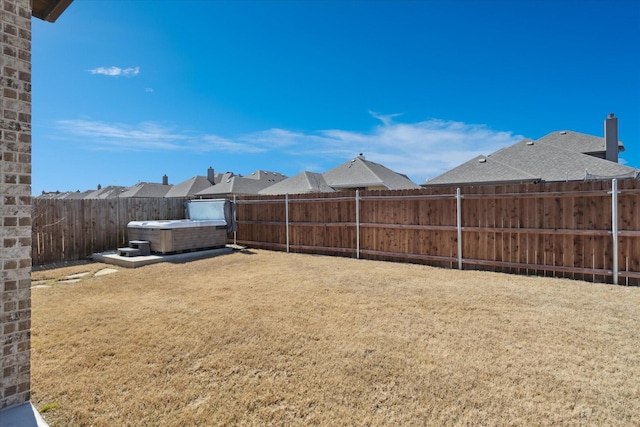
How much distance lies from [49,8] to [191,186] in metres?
20.4

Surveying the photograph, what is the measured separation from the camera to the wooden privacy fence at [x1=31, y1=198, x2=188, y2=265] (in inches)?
296

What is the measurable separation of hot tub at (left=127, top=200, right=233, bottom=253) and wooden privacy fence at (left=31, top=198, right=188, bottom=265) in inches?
26.9

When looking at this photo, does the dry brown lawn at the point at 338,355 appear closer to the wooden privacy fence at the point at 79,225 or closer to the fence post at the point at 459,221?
the fence post at the point at 459,221

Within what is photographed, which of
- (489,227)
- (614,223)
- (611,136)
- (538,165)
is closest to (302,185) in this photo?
(538,165)

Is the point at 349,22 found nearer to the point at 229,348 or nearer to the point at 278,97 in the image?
the point at 278,97

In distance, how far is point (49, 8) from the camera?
2.77m

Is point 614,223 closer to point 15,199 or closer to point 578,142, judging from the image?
point 15,199

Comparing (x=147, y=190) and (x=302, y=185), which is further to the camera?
(x=147, y=190)

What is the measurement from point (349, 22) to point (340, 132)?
931 centimetres

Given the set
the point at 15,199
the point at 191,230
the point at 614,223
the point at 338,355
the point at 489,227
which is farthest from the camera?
the point at 191,230

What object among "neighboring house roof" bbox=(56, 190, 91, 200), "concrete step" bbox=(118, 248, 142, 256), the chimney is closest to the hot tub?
"concrete step" bbox=(118, 248, 142, 256)

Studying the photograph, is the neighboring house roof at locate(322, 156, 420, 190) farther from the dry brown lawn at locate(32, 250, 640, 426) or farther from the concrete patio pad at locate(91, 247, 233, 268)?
the dry brown lawn at locate(32, 250, 640, 426)

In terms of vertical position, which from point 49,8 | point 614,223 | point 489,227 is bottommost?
point 489,227

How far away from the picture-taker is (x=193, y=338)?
3.12 metres
